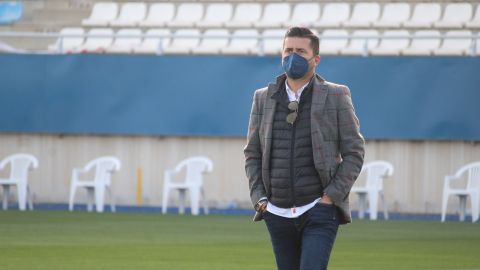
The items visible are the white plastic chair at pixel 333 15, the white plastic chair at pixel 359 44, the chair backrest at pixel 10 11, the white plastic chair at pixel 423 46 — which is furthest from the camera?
the chair backrest at pixel 10 11

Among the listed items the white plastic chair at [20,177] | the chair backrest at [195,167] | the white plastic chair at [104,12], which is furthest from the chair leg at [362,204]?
the white plastic chair at [104,12]

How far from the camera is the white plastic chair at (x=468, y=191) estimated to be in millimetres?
23531

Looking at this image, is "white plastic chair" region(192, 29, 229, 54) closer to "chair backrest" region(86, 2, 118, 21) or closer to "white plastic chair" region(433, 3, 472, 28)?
"chair backrest" region(86, 2, 118, 21)

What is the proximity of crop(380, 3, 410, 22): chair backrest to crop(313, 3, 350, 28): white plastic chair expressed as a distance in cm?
89

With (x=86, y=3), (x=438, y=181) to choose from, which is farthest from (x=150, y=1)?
(x=438, y=181)

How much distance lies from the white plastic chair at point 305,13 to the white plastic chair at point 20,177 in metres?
6.79

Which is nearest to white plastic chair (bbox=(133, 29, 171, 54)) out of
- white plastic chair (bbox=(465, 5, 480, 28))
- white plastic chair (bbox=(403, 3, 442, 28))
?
white plastic chair (bbox=(403, 3, 442, 28))

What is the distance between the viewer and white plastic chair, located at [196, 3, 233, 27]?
29.5 meters

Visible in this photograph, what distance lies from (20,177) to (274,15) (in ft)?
23.9

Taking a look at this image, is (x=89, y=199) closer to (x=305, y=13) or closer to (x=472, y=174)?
(x=305, y=13)

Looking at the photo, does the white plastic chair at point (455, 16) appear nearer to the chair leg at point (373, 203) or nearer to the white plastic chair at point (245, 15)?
the white plastic chair at point (245, 15)

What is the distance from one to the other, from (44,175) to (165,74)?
138 inches

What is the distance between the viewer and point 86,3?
32312 mm

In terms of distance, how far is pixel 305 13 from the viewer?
29297mm
